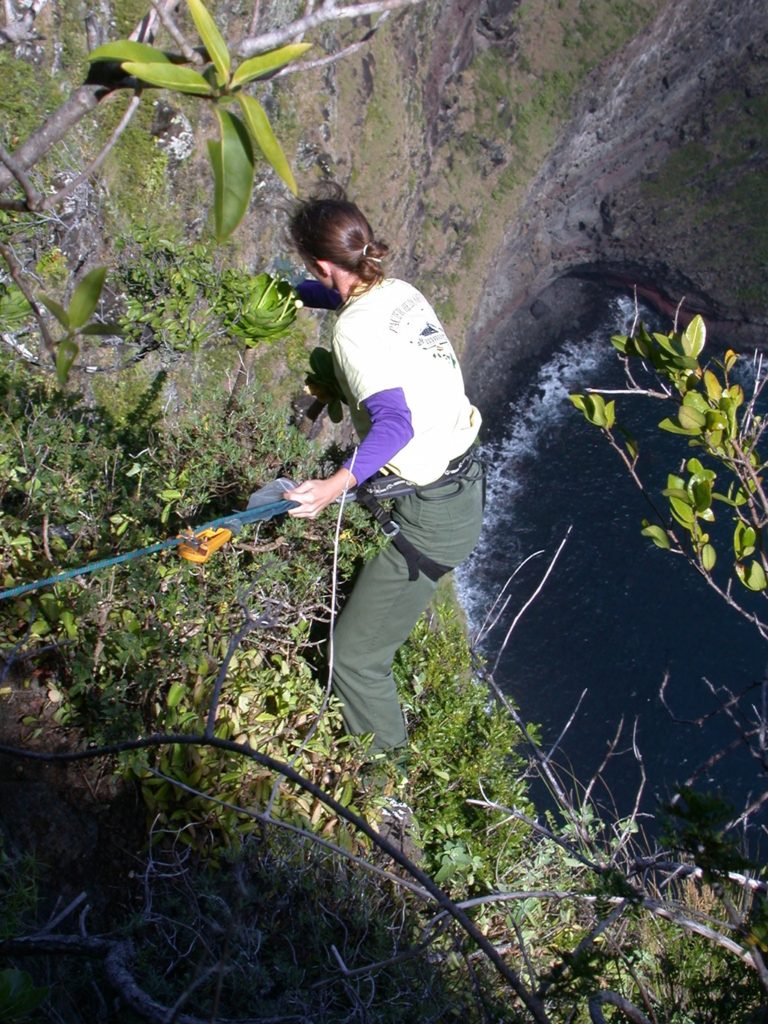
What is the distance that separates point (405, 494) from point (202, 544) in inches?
34.1

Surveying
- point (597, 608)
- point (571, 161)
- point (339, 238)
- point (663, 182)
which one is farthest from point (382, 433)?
point (663, 182)

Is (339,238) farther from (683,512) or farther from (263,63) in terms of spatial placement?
(263,63)

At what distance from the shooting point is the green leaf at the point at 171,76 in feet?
3.59

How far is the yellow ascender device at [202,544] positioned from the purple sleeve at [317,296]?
1.23 m

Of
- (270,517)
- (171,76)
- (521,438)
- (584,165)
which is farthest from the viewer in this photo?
(584,165)

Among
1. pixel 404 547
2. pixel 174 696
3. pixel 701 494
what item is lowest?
pixel 174 696

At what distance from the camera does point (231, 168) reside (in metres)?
1.13

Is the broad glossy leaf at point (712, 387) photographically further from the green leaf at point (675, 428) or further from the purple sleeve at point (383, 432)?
the purple sleeve at point (383, 432)

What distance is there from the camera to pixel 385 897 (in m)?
3.13

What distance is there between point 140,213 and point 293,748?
11.1 metres

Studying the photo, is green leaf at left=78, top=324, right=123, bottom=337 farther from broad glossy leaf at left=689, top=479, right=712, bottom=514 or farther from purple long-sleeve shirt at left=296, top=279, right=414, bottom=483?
broad glossy leaf at left=689, top=479, right=712, bottom=514

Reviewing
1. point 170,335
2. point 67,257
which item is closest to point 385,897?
point 170,335

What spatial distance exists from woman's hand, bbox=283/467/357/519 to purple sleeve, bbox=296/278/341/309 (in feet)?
3.78

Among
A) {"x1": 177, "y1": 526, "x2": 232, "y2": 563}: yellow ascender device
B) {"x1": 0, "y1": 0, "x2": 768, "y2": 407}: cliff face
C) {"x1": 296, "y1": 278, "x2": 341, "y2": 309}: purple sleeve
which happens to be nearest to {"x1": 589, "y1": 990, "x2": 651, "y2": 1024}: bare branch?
{"x1": 177, "y1": 526, "x2": 232, "y2": 563}: yellow ascender device
